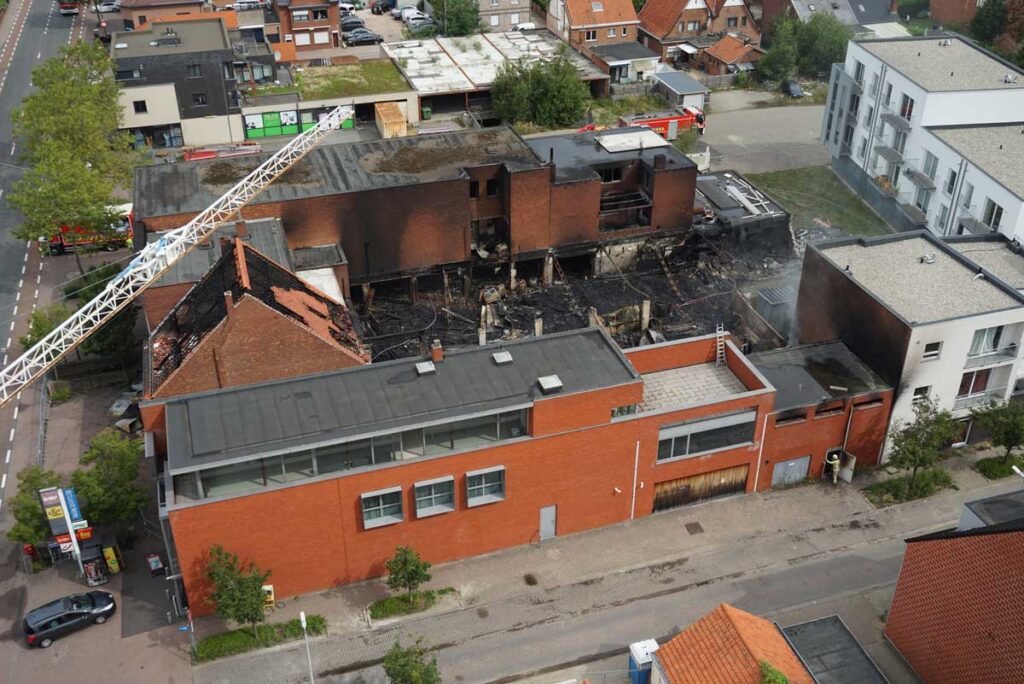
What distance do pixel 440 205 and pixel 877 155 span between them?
31266 millimetres

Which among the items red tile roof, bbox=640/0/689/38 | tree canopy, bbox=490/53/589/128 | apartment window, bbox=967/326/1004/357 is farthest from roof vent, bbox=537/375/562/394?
red tile roof, bbox=640/0/689/38

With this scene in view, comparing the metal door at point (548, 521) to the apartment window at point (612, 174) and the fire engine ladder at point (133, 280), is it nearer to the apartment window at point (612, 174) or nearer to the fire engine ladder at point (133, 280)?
the fire engine ladder at point (133, 280)

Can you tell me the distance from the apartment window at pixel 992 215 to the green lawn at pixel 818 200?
10.5 metres

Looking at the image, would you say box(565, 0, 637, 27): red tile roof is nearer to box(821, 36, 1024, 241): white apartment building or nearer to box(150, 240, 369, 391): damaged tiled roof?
box(821, 36, 1024, 241): white apartment building

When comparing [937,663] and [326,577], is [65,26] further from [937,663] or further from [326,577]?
[937,663]

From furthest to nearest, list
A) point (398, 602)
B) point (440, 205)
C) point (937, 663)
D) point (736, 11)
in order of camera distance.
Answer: point (736, 11)
point (440, 205)
point (398, 602)
point (937, 663)

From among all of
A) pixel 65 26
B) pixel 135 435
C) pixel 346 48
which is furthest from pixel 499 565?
pixel 65 26

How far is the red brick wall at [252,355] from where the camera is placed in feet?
126

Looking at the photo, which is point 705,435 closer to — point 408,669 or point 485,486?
point 485,486

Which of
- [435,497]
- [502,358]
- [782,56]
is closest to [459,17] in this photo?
[782,56]

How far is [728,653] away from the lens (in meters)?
30.0

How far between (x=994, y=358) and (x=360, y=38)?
227 feet

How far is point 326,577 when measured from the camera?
37719 mm

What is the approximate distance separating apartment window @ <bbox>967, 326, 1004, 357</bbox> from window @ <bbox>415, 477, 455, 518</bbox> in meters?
23.9
